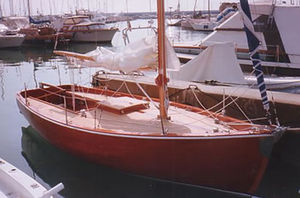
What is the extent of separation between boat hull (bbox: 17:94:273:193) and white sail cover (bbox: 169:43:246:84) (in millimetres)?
4608

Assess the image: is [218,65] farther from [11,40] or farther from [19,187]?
[11,40]

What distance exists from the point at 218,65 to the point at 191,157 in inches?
191

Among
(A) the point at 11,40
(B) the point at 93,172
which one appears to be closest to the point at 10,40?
(A) the point at 11,40

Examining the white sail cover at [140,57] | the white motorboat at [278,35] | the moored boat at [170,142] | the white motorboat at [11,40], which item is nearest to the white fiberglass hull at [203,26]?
the white motorboat at [11,40]

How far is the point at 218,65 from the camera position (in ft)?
36.9

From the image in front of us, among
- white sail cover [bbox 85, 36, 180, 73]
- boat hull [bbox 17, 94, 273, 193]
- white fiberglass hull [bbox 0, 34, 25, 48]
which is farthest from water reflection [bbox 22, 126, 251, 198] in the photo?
white fiberglass hull [bbox 0, 34, 25, 48]

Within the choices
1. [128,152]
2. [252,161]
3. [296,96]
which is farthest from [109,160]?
[296,96]

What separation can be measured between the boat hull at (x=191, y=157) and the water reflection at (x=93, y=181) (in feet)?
0.94

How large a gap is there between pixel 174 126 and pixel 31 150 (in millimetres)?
4591

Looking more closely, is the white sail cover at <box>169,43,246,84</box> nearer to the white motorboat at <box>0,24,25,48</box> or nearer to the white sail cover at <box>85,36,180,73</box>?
the white sail cover at <box>85,36,180,73</box>

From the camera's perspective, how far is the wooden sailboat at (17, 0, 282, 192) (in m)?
6.94

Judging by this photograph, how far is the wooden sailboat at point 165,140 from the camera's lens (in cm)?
694

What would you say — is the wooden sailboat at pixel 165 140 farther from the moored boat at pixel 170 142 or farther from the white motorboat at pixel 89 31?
the white motorboat at pixel 89 31

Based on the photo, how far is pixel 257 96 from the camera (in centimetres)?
984
